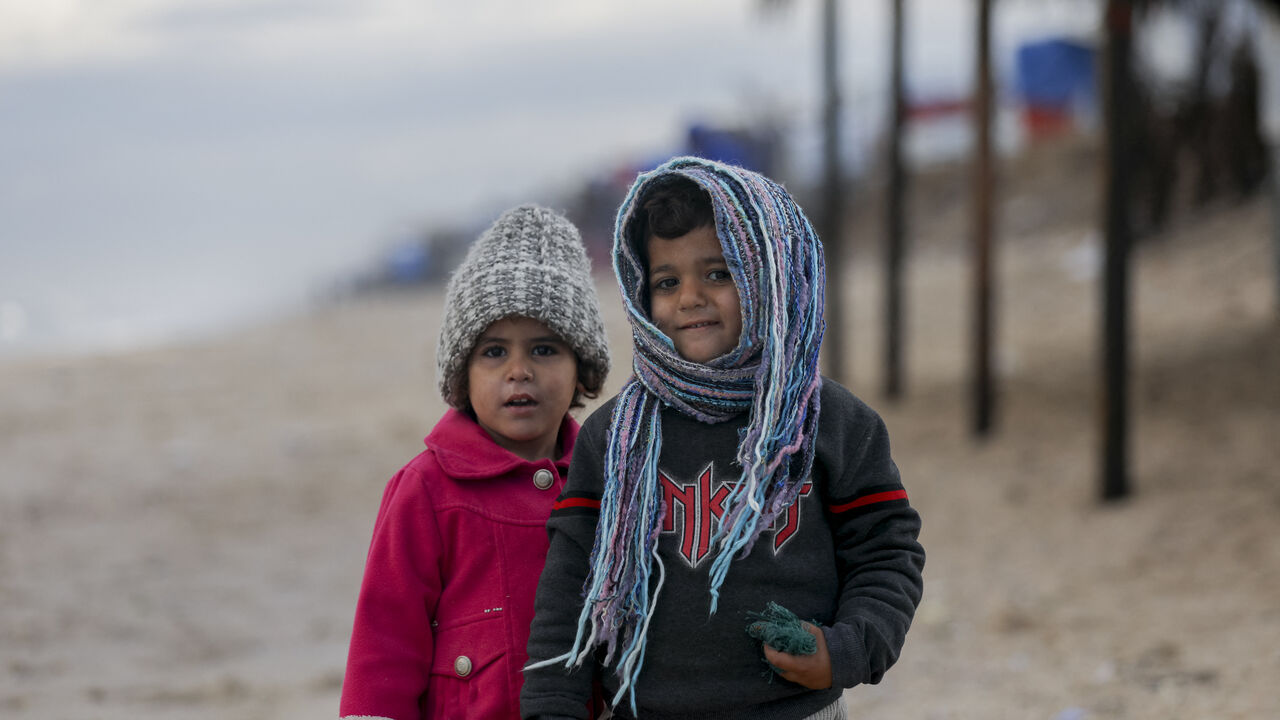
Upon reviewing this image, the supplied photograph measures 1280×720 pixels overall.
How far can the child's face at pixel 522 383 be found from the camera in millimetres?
2361

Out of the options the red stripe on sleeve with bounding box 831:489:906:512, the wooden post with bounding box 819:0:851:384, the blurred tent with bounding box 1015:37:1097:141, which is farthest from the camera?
the blurred tent with bounding box 1015:37:1097:141

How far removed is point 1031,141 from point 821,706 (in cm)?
2292

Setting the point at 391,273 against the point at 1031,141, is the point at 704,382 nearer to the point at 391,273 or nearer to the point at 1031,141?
the point at 1031,141

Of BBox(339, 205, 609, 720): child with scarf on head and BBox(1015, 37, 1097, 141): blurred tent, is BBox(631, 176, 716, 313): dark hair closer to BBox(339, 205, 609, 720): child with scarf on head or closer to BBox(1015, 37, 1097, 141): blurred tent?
BBox(339, 205, 609, 720): child with scarf on head

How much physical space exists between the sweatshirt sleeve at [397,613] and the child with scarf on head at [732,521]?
0.30 m

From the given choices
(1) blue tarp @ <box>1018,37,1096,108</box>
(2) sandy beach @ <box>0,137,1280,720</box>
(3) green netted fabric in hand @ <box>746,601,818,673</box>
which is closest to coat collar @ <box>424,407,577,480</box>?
(3) green netted fabric in hand @ <box>746,601,818,673</box>

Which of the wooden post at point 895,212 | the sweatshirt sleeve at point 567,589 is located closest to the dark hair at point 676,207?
the sweatshirt sleeve at point 567,589

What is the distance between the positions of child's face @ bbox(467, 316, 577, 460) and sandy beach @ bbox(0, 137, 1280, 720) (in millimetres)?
2801

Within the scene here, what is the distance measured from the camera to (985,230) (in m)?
9.09

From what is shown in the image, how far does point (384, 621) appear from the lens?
222 centimetres

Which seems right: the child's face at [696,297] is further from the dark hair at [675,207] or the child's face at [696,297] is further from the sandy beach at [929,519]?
the sandy beach at [929,519]

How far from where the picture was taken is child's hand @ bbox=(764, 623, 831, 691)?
1.90 m

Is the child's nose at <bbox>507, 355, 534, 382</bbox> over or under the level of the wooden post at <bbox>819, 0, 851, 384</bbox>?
under

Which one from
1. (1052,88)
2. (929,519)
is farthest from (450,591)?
(1052,88)
